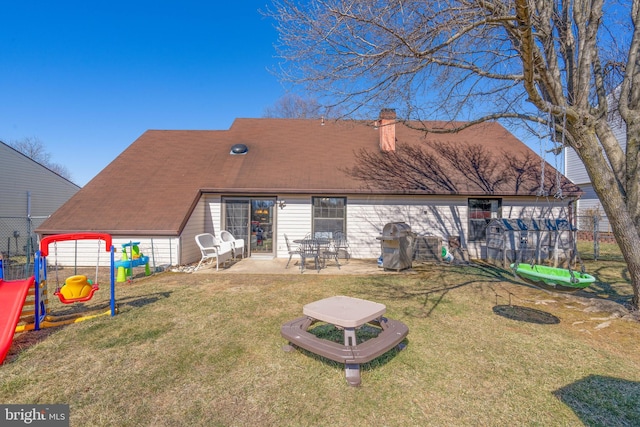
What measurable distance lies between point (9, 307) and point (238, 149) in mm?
9132

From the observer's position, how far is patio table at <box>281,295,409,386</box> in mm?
2920

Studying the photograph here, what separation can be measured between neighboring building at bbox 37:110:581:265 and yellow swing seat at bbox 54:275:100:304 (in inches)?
169

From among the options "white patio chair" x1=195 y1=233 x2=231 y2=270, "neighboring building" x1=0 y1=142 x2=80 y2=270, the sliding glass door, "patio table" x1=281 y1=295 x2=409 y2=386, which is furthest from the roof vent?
"patio table" x1=281 y1=295 x2=409 y2=386

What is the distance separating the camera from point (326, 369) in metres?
3.24

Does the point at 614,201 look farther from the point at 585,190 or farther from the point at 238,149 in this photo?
the point at 585,190

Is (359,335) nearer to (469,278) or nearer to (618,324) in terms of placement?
(618,324)

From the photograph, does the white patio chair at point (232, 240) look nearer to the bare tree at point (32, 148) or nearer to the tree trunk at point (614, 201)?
the tree trunk at point (614, 201)

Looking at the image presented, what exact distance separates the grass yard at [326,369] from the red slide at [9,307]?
0.90 ft

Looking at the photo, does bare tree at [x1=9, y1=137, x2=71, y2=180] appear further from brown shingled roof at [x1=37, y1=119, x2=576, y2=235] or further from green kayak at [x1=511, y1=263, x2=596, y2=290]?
green kayak at [x1=511, y1=263, x2=596, y2=290]

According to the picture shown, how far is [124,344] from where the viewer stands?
3.81 m

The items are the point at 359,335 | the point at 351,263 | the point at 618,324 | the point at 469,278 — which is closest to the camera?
the point at 359,335

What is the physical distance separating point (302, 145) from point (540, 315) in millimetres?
9954

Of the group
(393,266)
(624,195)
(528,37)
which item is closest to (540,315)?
(624,195)

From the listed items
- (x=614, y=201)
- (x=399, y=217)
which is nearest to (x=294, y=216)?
(x=399, y=217)
